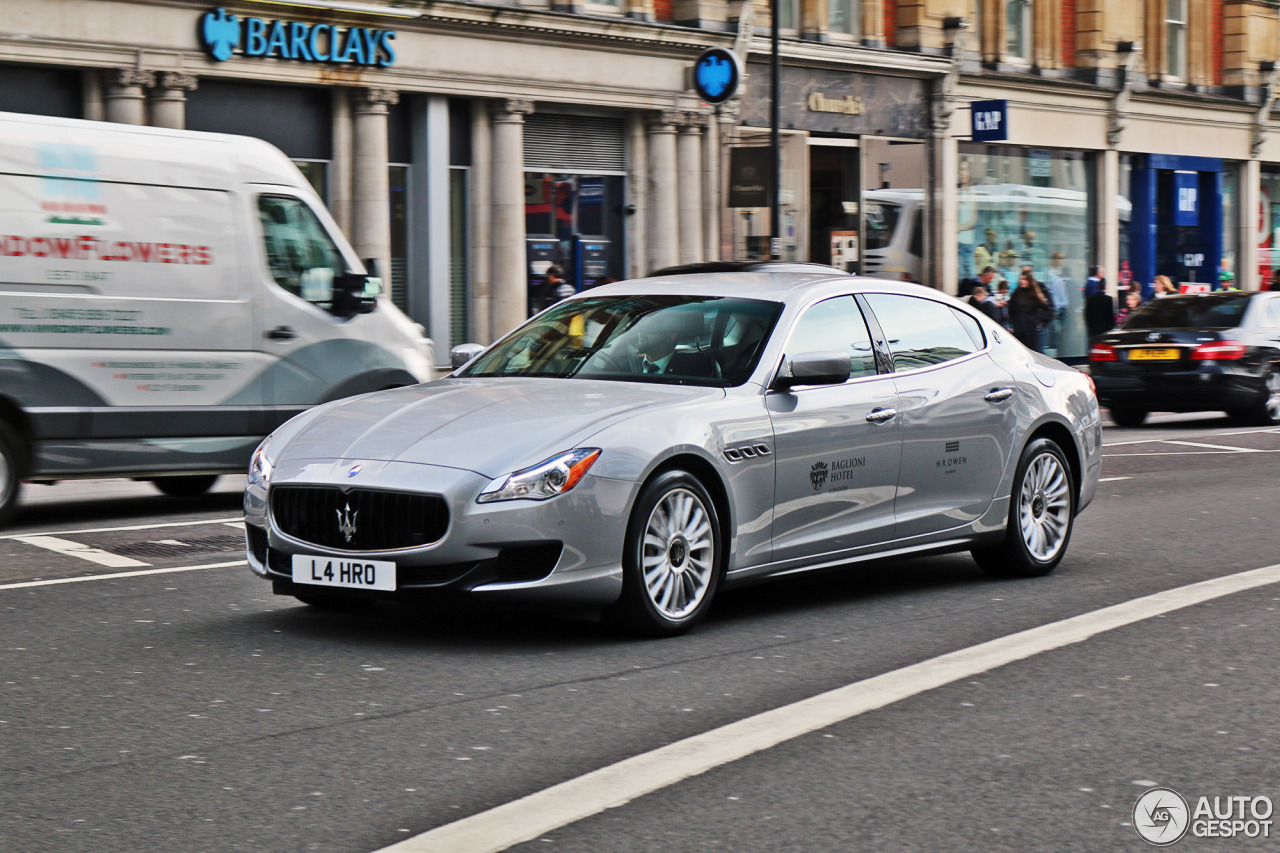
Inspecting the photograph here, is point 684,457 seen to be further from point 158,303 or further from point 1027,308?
point 1027,308

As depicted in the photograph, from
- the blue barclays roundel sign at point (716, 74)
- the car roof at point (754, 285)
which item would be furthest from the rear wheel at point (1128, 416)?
the car roof at point (754, 285)

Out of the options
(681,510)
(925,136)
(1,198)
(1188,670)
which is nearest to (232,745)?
(681,510)

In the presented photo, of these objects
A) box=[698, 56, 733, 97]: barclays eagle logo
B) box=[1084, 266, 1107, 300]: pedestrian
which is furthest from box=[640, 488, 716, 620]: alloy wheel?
box=[1084, 266, 1107, 300]: pedestrian

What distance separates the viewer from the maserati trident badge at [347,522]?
22.2ft

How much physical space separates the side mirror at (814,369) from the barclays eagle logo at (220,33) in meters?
16.1

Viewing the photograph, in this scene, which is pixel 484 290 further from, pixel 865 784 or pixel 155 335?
pixel 865 784

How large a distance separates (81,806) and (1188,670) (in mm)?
3842

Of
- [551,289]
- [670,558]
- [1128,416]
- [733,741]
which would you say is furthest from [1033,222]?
[733,741]

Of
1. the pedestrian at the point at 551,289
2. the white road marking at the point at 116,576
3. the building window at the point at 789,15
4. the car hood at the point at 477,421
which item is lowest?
the white road marking at the point at 116,576

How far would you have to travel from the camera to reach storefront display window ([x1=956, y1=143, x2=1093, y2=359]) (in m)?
33.9

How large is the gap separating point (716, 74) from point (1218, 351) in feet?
34.0

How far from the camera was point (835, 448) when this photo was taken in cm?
777

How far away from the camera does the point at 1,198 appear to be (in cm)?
1113

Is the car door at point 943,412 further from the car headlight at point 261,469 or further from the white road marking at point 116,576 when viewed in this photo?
the white road marking at point 116,576
